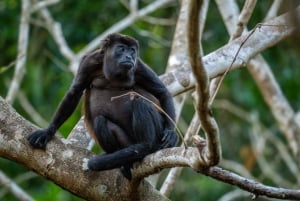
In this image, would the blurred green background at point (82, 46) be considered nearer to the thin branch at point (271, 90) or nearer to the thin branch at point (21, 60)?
the thin branch at point (21, 60)

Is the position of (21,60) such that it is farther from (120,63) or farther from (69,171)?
(69,171)

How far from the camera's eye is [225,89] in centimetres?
1266

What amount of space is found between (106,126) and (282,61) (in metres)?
7.14

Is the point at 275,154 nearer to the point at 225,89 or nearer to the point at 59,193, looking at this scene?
the point at 225,89

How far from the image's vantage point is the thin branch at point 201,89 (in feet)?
8.74

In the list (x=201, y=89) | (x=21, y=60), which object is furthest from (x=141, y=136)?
(x=21, y=60)

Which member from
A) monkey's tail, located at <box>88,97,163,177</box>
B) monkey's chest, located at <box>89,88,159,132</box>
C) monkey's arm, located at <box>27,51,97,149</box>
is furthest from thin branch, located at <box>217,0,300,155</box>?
monkey's tail, located at <box>88,97,163,177</box>

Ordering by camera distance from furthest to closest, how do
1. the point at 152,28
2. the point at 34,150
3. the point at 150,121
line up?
the point at 152,28, the point at 150,121, the point at 34,150

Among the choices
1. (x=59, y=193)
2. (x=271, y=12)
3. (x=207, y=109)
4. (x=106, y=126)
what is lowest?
(x=59, y=193)

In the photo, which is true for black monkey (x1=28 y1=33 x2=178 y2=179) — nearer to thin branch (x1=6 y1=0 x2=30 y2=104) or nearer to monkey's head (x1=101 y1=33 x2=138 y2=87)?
monkey's head (x1=101 y1=33 x2=138 y2=87)

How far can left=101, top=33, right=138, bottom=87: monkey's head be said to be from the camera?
16.8 feet

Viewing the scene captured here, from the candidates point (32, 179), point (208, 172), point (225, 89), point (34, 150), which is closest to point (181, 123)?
point (225, 89)

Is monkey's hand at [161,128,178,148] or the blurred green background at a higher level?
monkey's hand at [161,128,178,148]

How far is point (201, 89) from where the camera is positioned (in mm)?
2918
